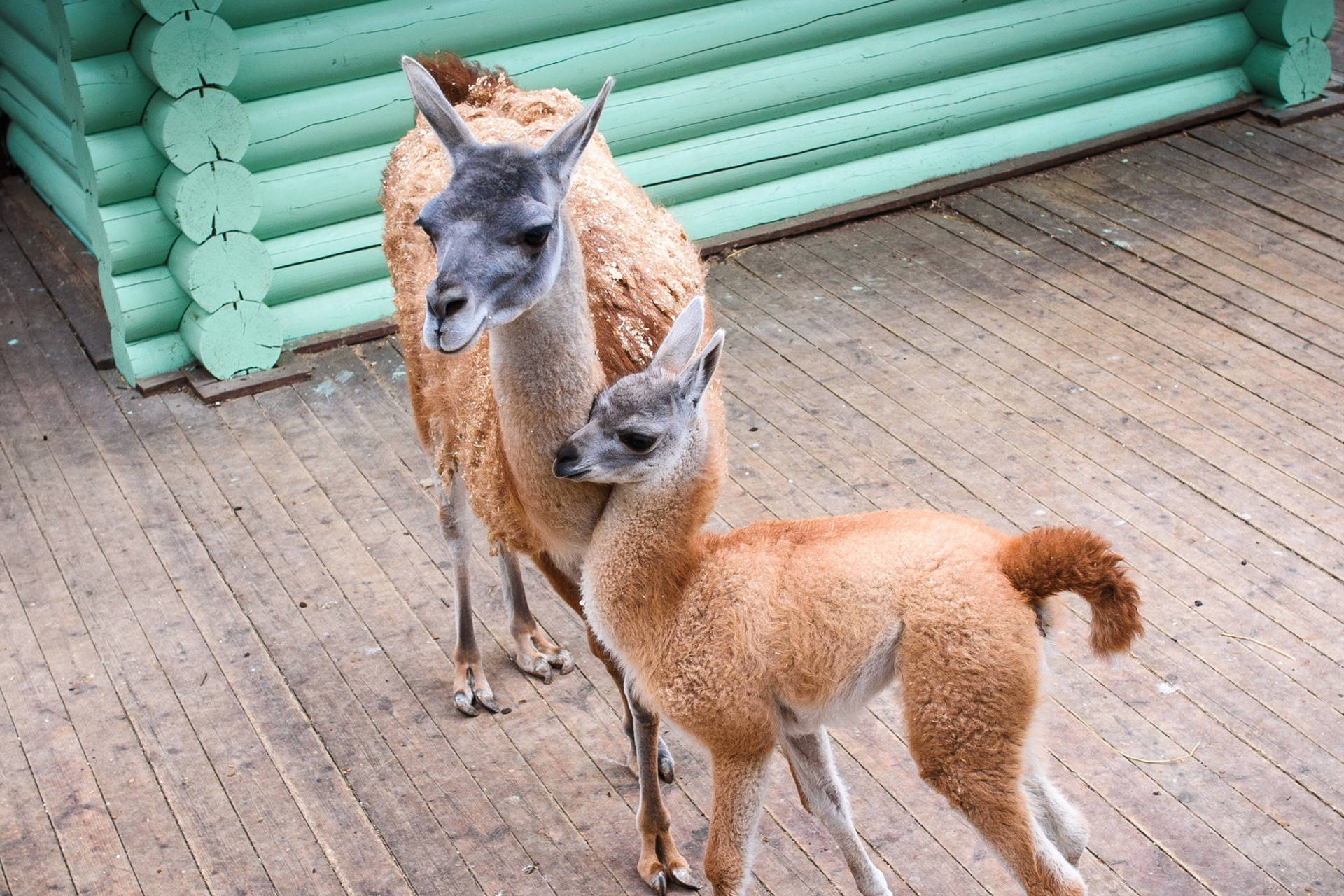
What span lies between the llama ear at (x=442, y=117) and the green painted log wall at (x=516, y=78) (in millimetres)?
2821

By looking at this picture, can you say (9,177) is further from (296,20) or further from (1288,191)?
(1288,191)

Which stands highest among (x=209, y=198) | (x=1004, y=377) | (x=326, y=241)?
(x=209, y=198)

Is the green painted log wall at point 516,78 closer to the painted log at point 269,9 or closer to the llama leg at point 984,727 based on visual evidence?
the painted log at point 269,9

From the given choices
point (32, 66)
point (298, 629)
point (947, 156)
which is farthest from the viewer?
point (947, 156)

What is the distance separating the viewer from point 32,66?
7.22m

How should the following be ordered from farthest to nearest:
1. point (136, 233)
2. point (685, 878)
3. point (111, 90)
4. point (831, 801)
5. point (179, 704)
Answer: point (136, 233)
point (111, 90)
point (179, 704)
point (685, 878)
point (831, 801)

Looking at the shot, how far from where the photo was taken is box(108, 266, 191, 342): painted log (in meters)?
6.01

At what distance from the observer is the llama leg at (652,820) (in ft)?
12.1

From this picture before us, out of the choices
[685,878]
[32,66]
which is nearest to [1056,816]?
[685,878]

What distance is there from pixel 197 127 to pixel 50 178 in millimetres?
2663

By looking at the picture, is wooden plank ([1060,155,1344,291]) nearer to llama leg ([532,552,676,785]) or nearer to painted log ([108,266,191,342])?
llama leg ([532,552,676,785])

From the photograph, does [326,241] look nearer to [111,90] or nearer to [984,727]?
[111,90]

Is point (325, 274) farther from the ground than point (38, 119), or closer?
closer

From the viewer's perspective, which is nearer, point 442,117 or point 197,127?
point 442,117
